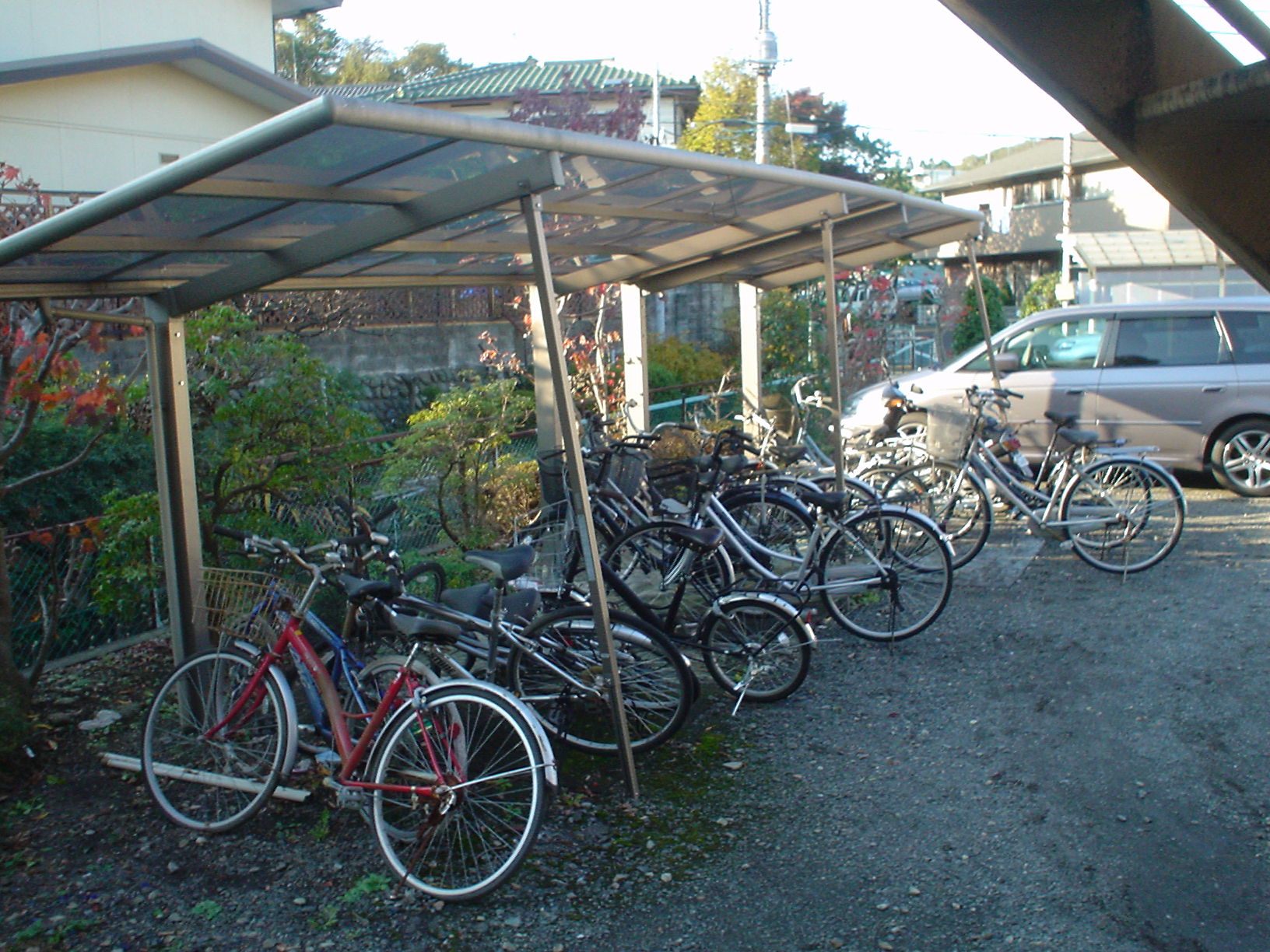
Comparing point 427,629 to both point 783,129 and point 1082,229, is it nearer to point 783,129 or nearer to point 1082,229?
point 783,129

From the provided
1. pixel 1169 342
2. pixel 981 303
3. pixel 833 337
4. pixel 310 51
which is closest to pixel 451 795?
pixel 833 337

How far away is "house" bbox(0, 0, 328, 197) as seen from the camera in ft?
46.3

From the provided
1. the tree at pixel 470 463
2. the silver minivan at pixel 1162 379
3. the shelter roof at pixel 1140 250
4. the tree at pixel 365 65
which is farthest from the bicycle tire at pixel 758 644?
the tree at pixel 365 65

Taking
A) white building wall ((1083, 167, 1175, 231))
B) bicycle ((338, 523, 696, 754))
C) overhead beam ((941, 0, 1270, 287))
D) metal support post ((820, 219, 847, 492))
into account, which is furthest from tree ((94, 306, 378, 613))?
white building wall ((1083, 167, 1175, 231))

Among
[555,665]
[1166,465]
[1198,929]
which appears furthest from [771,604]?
[1166,465]

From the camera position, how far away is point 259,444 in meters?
5.73

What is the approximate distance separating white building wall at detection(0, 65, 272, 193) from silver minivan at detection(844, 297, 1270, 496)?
11583mm

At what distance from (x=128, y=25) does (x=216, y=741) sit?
53.4 feet

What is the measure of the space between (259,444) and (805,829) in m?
3.52

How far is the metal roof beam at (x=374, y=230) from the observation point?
12.1 ft

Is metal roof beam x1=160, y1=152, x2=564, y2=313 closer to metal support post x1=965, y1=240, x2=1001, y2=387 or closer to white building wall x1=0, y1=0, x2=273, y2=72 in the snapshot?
metal support post x1=965, y1=240, x2=1001, y2=387

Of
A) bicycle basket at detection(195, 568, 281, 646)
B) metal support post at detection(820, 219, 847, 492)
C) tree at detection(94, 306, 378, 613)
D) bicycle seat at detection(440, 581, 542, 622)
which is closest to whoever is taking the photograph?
bicycle basket at detection(195, 568, 281, 646)

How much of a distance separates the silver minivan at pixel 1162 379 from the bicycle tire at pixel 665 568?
4.49 meters

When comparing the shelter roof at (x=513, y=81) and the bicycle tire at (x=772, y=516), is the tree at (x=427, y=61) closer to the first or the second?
the shelter roof at (x=513, y=81)
